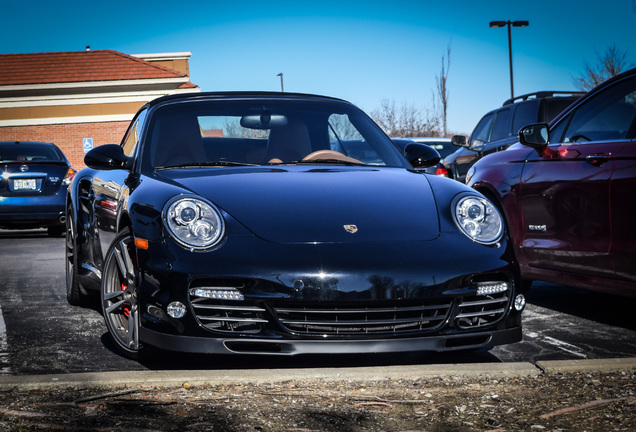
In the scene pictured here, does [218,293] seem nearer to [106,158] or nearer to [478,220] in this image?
[478,220]

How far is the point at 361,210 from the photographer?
4117mm

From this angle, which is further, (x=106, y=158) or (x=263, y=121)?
(x=263, y=121)

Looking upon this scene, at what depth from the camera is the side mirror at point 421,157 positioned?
5.30 metres

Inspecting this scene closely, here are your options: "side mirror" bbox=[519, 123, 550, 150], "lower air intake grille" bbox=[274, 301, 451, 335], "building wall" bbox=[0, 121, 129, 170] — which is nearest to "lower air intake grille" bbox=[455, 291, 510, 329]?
"lower air intake grille" bbox=[274, 301, 451, 335]

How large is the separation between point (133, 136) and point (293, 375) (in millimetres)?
2614

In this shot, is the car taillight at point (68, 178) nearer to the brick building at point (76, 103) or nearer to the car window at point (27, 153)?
the car window at point (27, 153)

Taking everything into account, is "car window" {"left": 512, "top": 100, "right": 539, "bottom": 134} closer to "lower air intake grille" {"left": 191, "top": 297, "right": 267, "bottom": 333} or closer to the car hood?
the car hood

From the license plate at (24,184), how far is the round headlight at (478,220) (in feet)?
34.3

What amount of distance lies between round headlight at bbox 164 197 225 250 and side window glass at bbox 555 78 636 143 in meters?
2.64

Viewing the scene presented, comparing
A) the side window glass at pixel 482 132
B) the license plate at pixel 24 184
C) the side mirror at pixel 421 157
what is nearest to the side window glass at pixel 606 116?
the side mirror at pixel 421 157

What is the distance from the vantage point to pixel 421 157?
5309mm

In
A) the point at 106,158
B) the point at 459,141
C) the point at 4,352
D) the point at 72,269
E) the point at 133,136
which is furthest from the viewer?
the point at 459,141

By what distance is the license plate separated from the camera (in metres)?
13.2

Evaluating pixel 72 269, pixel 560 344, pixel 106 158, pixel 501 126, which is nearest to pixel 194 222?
pixel 106 158
